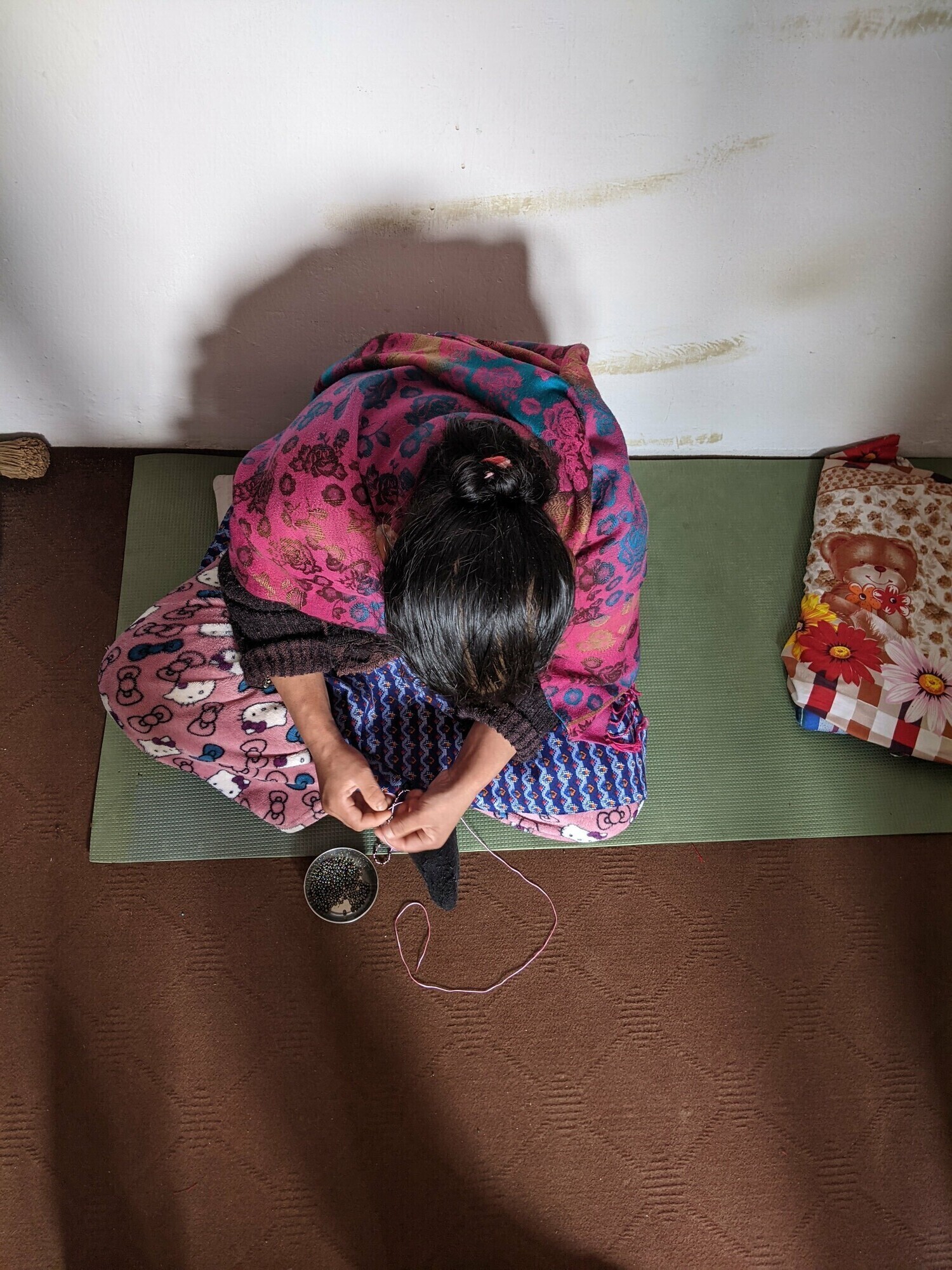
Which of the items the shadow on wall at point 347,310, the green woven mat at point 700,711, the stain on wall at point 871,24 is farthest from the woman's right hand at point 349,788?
the stain on wall at point 871,24

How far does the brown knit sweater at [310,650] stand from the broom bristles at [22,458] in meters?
0.69

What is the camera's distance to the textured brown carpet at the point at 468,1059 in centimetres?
127

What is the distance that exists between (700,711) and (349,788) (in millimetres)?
714

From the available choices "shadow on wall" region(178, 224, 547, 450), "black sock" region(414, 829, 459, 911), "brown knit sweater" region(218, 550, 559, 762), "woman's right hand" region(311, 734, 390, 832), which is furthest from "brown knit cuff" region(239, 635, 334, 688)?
"shadow on wall" region(178, 224, 547, 450)

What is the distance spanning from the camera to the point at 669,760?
1.54 m

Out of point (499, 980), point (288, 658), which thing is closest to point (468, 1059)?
point (499, 980)

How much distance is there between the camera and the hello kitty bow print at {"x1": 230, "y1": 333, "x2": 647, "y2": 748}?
960mm

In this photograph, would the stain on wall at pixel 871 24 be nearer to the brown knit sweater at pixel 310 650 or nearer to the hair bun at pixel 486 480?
the hair bun at pixel 486 480

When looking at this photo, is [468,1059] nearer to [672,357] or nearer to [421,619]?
[421,619]

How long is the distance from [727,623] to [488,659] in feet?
3.16

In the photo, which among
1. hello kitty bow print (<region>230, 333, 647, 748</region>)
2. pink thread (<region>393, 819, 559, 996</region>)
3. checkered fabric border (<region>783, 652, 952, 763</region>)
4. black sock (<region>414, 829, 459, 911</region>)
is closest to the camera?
hello kitty bow print (<region>230, 333, 647, 748</region>)

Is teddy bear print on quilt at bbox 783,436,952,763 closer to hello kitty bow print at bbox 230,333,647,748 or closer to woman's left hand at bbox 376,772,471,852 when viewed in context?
hello kitty bow print at bbox 230,333,647,748

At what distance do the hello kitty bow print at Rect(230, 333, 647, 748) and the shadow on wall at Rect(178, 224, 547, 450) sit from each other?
0.73 feet

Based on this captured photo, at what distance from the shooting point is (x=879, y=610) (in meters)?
1.60
